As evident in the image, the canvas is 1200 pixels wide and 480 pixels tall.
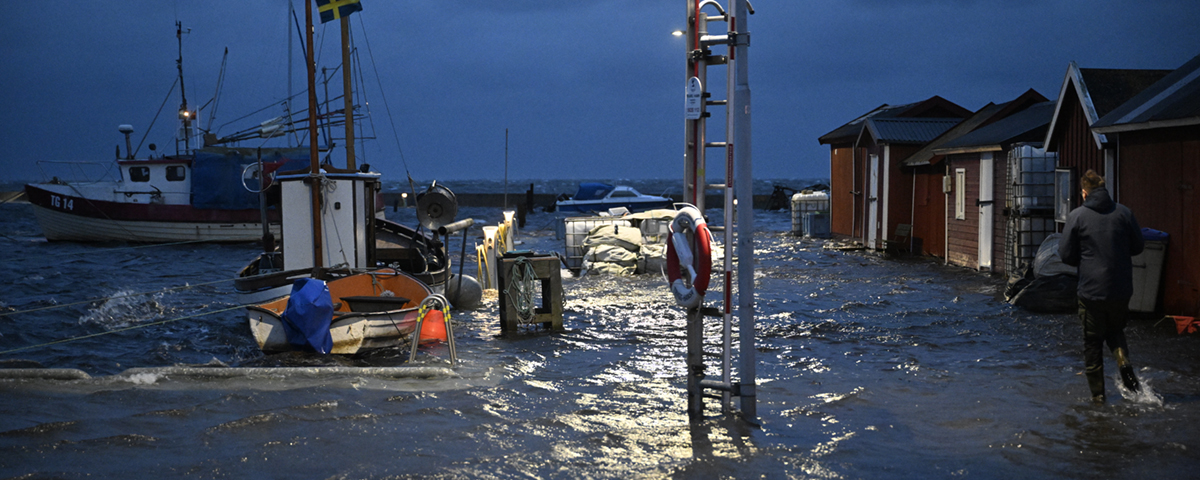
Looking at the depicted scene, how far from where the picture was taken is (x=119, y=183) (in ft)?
111

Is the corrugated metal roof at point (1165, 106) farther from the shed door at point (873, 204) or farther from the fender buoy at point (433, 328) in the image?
the shed door at point (873, 204)

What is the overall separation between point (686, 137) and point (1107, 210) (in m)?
3.55

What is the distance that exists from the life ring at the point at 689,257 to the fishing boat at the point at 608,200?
1237 inches

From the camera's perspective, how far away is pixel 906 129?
75.7 feet

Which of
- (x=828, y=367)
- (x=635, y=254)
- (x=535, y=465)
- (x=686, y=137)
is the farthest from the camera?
(x=635, y=254)

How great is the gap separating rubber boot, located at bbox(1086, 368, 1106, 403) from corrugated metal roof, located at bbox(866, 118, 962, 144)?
15896 mm

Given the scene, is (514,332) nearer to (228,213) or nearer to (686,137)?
(686,137)

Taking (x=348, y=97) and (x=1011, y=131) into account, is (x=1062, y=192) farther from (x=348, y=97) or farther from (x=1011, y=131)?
(x=348, y=97)

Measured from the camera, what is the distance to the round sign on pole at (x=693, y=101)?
20.6ft

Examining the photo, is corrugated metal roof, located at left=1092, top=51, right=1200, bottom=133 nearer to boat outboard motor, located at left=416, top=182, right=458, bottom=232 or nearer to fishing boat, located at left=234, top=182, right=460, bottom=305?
fishing boat, located at left=234, top=182, right=460, bottom=305

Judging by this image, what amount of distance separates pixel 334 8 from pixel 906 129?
50.6 ft

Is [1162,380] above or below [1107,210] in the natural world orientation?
below

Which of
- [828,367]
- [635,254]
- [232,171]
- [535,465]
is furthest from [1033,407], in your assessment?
[232,171]

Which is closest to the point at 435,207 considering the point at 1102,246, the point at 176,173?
the point at 1102,246
